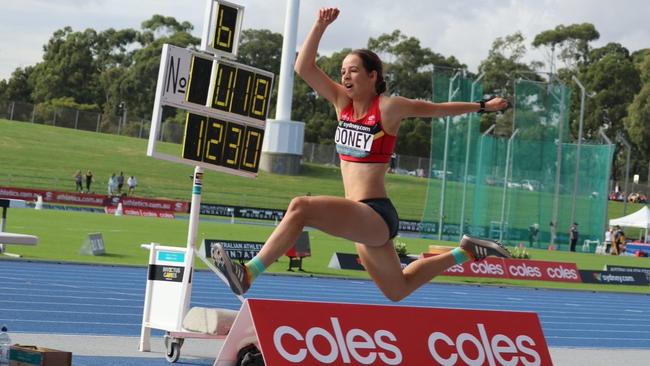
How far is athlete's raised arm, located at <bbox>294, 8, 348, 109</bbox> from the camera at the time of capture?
23.6 feet

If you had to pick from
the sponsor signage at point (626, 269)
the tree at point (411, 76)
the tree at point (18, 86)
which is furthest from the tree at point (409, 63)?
the sponsor signage at point (626, 269)

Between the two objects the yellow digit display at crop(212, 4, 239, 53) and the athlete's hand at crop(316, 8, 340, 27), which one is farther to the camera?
the yellow digit display at crop(212, 4, 239, 53)

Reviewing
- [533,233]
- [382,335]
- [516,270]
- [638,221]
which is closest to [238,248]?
[516,270]

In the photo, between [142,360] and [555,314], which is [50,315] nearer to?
[142,360]

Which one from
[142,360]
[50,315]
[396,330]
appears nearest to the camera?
[396,330]

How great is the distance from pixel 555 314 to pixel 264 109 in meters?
10.7

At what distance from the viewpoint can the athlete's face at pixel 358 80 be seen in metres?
7.15

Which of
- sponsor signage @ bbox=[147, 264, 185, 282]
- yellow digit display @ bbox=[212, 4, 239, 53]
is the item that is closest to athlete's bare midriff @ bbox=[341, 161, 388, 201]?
yellow digit display @ bbox=[212, 4, 239, 53]

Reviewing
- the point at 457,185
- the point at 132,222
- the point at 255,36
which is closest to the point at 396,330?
the point at 132,222

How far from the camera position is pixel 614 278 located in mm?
30578

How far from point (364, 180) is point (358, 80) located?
25.7 inches

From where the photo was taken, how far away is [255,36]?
10488cm

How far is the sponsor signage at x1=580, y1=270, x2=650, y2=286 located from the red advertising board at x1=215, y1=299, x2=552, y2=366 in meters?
22.5

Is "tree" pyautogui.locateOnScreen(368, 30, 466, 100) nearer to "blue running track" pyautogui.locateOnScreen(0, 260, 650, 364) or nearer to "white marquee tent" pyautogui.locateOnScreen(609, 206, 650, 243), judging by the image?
"white marquee tent" pyautogui.locateOnScreen(609, 206, 650, 243)
